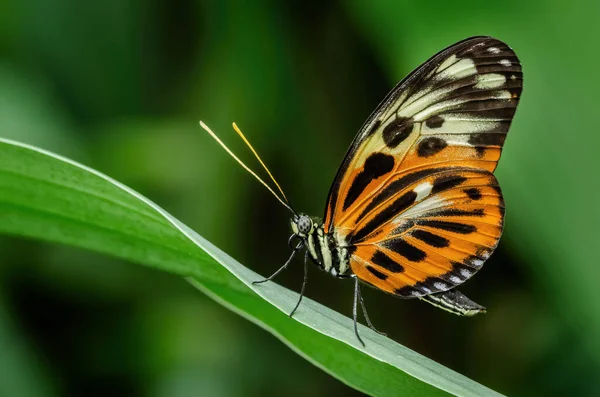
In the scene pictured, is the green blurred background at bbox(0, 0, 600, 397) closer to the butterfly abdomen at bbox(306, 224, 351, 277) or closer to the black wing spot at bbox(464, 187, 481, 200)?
the black wing spot at bbox(464, 187, 481, 200)

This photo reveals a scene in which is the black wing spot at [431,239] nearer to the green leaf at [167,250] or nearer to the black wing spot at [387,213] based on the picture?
the black wing spot at [387,213]

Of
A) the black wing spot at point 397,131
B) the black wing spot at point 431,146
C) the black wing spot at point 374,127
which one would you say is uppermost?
the black wing spot at point 374,127

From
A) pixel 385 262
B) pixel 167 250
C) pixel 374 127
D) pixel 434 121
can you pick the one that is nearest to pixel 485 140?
pixel 434 121

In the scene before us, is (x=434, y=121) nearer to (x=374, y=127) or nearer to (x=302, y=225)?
(x=374, y=127)

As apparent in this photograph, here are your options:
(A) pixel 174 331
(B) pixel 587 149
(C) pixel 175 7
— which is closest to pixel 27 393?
(A) pixel 174 331

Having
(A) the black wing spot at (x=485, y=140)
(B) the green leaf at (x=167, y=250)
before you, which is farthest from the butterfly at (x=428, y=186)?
(B) the green leaf at (x=167, y=250)

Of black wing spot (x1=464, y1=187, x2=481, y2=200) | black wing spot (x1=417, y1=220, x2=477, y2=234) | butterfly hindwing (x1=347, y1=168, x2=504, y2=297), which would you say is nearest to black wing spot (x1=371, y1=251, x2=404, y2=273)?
butterfly hindwing (x1=347, y1=168, x2=504, y2=297)

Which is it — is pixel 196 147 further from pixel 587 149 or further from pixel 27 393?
pixel 587 149
